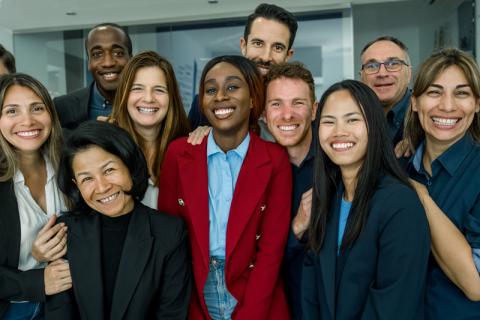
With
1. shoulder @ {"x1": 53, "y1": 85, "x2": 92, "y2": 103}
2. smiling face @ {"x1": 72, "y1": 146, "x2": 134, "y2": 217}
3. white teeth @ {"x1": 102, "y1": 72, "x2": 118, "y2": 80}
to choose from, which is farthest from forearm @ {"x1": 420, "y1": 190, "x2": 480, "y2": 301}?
shoulder @ {"x1": 53, "y1": 85, "x2": 92, "y2": 103}

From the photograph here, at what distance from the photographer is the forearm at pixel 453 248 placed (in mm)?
1726

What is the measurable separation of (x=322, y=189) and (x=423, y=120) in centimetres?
57

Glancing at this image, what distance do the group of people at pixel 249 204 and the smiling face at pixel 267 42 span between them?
0.71 meters

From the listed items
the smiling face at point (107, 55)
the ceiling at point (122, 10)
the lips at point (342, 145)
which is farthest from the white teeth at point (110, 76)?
the ceiling at point (122, 10)

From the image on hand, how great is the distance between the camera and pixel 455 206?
5.94 feet

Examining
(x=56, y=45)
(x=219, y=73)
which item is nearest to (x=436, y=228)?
(x=219, y=73)

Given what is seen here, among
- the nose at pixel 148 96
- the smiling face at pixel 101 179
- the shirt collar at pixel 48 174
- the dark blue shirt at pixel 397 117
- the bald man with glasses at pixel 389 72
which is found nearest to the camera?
the smiling face at pixel 101 179

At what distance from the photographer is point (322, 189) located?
6.49ft

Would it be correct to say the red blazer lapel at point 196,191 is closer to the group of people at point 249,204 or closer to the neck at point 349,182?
the group of people at point 249,204

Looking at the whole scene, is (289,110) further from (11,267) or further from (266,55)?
(11,267)

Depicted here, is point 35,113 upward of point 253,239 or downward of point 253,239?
upward

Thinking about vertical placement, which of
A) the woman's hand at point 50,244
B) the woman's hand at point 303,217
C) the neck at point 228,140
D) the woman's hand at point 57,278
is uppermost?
the neck at point 228,140

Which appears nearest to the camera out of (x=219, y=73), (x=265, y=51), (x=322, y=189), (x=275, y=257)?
(x=322, y=189)

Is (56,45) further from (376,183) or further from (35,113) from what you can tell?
(376,183)
